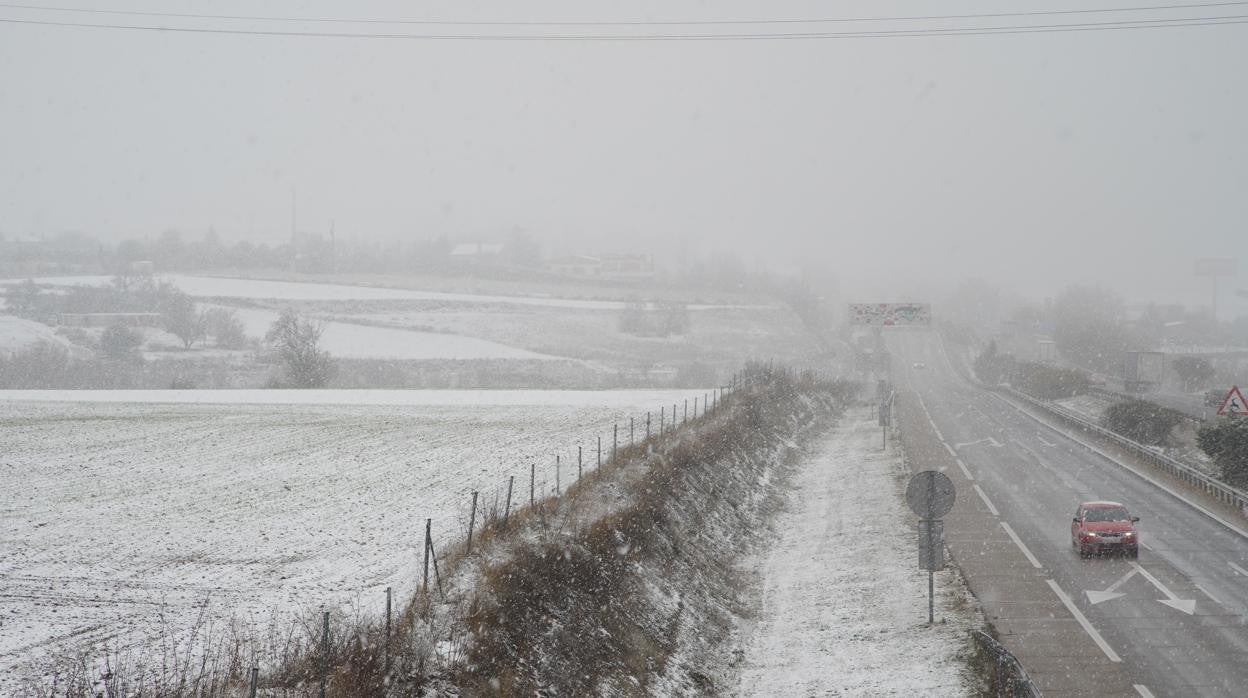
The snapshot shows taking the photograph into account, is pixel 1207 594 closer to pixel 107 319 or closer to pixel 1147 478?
pixel 1147 478

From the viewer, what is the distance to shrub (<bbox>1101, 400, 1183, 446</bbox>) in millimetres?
50594

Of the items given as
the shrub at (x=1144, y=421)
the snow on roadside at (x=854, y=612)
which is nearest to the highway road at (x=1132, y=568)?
the snow on roadside at (x=854, y=612)

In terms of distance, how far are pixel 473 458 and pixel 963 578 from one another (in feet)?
58.0

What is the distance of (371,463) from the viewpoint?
32938 millimetres

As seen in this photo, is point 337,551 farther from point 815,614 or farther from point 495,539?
point 815,614

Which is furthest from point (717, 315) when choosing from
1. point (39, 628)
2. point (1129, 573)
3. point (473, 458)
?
point (39, 628)

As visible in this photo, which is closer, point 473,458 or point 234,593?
point 234,593

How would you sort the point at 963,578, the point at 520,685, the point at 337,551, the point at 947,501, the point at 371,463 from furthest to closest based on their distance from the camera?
the point at 371,463
the point at 963,578
the point at 337,551
the point at 947,501
the point at 520,685

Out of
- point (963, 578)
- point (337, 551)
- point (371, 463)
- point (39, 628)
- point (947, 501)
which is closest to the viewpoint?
point (39, 628)

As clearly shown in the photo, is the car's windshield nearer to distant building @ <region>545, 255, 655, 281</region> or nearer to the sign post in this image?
the sign post

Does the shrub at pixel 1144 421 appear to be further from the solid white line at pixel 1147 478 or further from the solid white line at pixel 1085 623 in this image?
the solid white line at pixel 1085 623

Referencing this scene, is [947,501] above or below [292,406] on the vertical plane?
above

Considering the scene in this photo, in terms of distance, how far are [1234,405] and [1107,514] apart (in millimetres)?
9797

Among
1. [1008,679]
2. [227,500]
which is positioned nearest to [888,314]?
[227,500]
